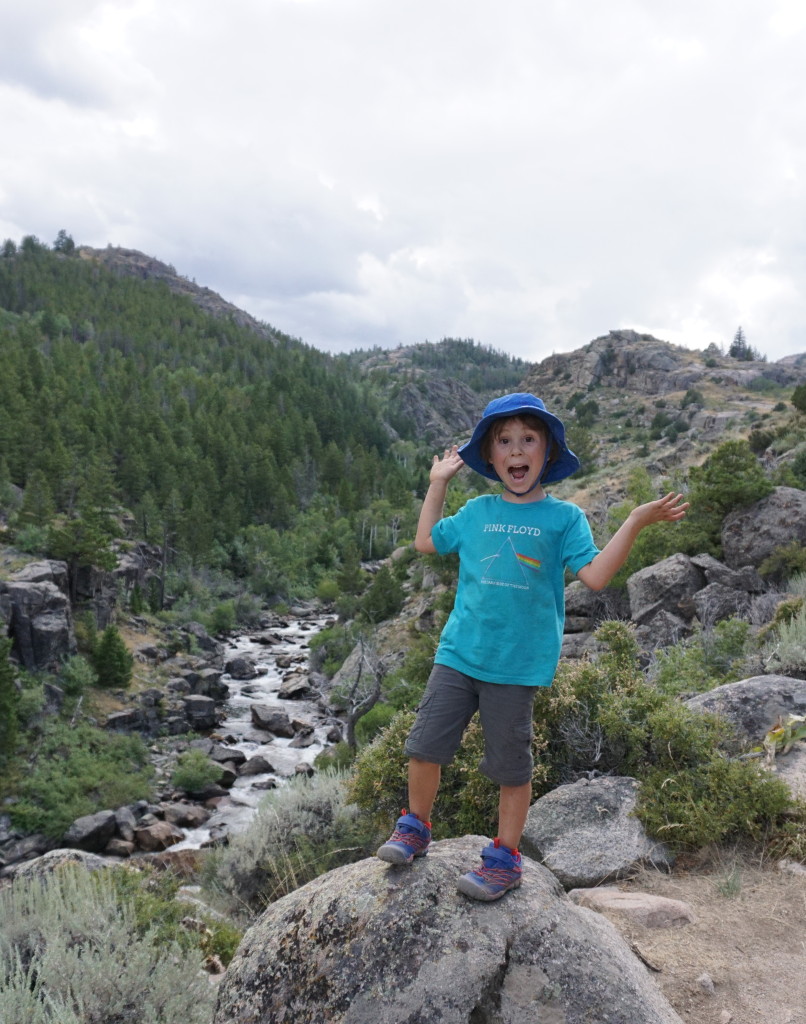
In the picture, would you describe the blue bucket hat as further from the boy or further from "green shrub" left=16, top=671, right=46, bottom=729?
"green shrub" left=16, top=671, right=46, bottom=729

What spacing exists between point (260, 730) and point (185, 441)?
54751mm

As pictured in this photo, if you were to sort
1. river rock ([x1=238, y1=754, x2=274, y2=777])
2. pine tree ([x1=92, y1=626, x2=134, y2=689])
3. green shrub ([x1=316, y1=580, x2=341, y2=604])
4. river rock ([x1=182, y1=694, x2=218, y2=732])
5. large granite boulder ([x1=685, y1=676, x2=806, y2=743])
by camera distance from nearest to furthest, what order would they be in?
large granite boulder ([x1=685, y1=676, x2=806, y2=743]), river rock ([x1=238, y1=754, x2=274, y2=777]), river rock ([x1=182, y1=694, x2=218, y2=732]), pine tree ([x1=92, y1=626, x2=134, y2=689]), green shrub ([x1=316, y1=580, x2=341, y2=604])

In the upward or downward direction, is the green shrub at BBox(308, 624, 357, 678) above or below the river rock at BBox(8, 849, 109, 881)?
below

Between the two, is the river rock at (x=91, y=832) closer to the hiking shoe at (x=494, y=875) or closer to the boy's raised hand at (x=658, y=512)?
the hiking shoe at (x=494, y=875)

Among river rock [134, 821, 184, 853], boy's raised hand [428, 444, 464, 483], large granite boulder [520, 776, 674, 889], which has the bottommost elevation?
river rock [134, 821, 184, 853]

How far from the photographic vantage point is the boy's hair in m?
3.30

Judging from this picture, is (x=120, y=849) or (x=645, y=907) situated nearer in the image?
(x=645, y=907)

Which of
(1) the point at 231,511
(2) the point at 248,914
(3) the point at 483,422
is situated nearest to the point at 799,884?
(3) the point at 483,422

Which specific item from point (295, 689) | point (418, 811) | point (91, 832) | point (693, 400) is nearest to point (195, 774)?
point (91, 832)

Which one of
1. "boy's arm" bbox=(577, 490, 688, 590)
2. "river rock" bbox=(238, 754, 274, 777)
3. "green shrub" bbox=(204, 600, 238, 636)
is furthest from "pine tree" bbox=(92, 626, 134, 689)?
"boy's arm" bbox=(577, 490, 688, 590)

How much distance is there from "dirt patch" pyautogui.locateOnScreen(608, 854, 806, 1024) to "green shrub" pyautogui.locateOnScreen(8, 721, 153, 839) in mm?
25109

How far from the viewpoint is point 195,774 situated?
25.7 m

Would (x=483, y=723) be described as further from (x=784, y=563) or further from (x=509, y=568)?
(x=784, y=563)

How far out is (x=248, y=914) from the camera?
7281 millimetres
